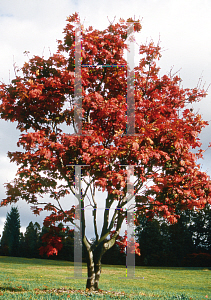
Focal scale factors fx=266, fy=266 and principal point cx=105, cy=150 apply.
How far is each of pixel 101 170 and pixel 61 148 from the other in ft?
3.36

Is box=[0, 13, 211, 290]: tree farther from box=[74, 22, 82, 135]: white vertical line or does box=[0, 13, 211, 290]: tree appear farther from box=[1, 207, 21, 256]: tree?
box=[1, 207, 21, 256]: tree

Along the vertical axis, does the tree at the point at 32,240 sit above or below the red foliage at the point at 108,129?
below

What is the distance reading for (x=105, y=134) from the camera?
6629 millimetres

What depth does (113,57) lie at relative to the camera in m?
6.95

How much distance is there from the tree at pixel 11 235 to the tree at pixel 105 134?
90.4 ft

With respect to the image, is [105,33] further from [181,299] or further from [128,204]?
[181,299]

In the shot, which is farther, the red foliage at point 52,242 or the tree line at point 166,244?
the tree line at point 166,244

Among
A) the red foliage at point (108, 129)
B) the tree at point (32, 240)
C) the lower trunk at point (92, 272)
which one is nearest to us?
the red foliage at point (108, 129)

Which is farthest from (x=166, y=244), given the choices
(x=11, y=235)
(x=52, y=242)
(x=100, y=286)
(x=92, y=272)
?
(x=52, y=242)

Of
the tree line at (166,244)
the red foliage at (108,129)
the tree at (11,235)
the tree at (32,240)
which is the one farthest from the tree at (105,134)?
the tree at (11,235)

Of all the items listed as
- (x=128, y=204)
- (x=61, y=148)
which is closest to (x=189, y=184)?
(x=128, y=204)

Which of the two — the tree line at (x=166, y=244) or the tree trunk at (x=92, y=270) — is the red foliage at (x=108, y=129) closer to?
the tree trunk at (x=92, y=270)

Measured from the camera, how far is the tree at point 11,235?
104ft

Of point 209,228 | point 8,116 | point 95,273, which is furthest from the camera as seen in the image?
point 209,228
